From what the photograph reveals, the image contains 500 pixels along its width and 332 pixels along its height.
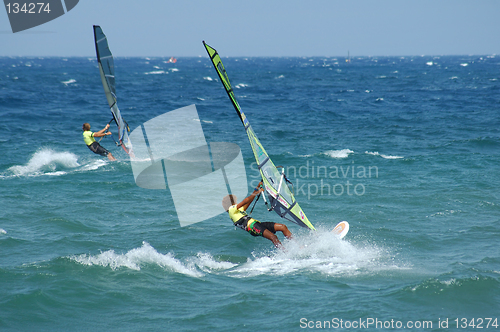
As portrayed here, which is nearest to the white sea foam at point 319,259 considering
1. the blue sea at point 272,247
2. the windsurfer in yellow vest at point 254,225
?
the blue sea at point 272,247

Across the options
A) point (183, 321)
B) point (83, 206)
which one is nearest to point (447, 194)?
point (183, 321)

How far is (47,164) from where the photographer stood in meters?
15.8

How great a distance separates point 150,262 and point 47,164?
9795 mm

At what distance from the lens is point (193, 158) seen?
17.9 metres

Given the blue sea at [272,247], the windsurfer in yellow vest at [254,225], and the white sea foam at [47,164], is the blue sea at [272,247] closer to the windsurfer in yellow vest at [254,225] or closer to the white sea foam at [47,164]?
the white sea foam at [47,164]

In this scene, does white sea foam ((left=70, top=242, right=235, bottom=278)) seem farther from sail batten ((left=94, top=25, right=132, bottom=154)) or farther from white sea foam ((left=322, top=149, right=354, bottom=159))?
white sea foam ((left=322, top=149, right=354, bottom=159))

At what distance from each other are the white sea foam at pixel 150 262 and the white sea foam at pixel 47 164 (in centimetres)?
795

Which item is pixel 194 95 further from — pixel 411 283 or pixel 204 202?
pixel 411 283

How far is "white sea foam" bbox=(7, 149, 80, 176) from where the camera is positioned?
1499cm

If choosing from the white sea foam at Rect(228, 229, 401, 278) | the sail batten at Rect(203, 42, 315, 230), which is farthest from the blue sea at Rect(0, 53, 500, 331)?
the sail batten at Rect(203, 42, 315, 230)

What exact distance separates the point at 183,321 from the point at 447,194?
30.0 ft

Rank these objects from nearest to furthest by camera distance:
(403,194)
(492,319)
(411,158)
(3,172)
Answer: (492,319)
(403,194)
(3,172)
(411,158)

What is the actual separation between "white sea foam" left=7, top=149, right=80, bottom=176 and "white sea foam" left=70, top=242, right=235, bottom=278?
795 cm

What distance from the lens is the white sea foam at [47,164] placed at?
15.0 m
